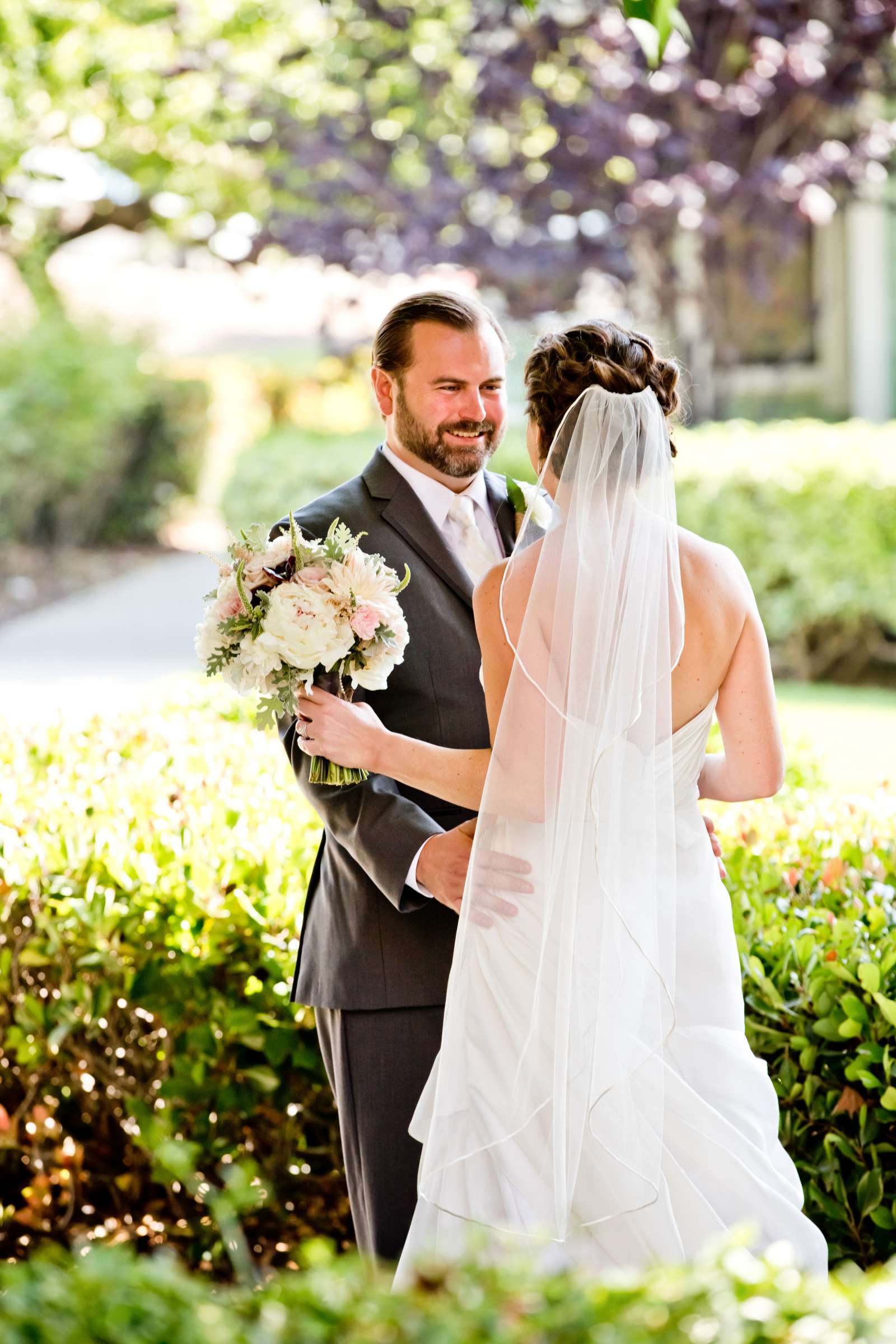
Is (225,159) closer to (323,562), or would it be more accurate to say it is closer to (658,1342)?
(323,562)

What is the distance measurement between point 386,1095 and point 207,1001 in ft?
2.49

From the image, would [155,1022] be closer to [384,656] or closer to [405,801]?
[405,801]

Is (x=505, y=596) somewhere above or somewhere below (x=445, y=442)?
below

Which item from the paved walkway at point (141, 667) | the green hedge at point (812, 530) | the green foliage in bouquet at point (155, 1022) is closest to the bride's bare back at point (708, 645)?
the green foliage in bouquet at point (155, 1022)

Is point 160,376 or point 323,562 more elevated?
point 160,376

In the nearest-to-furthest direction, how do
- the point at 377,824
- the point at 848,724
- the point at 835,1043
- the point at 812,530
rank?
1. the point at 377,824
2. the point at 835,1043
3. the point at 848,724
4. the point at 812,530

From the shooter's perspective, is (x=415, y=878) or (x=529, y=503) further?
(x=415, y=878)

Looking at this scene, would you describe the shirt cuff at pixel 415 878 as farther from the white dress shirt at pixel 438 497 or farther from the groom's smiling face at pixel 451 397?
the groom's smiling face at pixel 451 397

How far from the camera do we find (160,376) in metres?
18.6

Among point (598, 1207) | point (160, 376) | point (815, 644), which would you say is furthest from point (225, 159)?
point (598, 1207)

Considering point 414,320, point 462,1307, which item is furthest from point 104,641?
point 462,1307

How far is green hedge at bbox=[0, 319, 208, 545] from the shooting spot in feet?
54.9

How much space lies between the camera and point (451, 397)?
11.0 ft

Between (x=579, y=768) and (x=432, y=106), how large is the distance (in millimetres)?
12904
